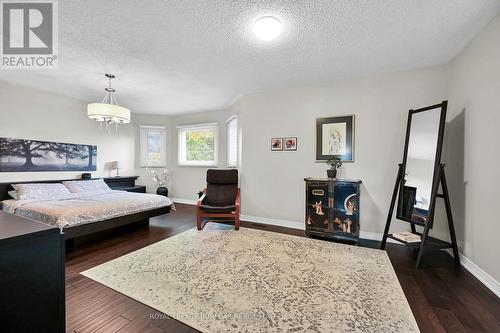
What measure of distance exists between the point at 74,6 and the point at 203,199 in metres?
2.86

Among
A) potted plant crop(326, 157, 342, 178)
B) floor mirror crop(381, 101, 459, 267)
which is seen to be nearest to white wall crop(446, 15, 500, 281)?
floor mirror crop(381, 101, 459, 267)

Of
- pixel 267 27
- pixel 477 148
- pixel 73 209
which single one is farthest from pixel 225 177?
pixel 477 148

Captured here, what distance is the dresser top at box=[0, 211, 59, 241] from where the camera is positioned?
0.78 meters

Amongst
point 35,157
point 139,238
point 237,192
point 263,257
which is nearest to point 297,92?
point 237,192

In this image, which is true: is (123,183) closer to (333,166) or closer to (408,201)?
(333,166)

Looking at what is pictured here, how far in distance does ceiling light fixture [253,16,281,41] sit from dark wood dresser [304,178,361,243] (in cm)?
206

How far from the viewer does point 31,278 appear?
80cm

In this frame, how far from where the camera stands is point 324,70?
3.15m

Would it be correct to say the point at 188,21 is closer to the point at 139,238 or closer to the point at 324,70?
the point at 324,70

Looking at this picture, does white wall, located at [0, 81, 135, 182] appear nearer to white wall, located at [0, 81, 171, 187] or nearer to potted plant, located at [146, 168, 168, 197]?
white wall, located at [0, 81, 171, 187]

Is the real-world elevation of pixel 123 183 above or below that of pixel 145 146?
below

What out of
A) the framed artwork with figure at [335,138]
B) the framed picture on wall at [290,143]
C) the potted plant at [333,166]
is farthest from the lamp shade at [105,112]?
the potted plant at [333,166]

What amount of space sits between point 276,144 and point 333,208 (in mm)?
1528

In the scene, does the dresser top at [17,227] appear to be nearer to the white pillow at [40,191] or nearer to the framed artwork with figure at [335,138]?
the white pillow at [40,191]
